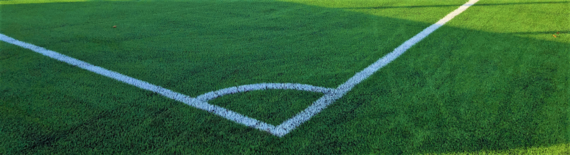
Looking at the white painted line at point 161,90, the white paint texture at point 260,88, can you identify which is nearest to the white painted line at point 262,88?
the white paint texture at point 260,88

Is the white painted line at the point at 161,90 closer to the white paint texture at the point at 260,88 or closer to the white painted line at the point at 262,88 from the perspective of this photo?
the white paint texture at the point at 260,88

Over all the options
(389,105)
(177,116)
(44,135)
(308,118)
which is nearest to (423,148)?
(389,105)

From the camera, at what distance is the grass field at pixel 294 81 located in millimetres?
1780

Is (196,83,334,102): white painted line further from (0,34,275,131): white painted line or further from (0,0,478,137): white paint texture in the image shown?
(0,34,275,131): white painted line

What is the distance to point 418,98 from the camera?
2156 millimetres

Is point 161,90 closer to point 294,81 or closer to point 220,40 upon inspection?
point 294,81

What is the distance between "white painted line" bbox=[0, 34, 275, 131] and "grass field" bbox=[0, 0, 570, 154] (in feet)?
0.14

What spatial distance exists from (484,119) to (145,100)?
1.98 meters

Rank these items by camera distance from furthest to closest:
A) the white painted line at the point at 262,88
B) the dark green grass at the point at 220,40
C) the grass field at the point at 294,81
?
1. the dark green grass at the point at 220,40
2. the white painted line at the point at 262,88
3. the grass field at the point at 294,81

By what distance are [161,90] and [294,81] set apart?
2.89 ft

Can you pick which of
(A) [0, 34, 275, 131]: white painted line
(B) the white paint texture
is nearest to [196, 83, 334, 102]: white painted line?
(B) the white paint texture

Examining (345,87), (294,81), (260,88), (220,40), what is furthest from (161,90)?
(345,87)

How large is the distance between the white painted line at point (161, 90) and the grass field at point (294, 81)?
0.04 metres

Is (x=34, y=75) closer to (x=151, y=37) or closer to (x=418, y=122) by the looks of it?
(x=151, y=37)
